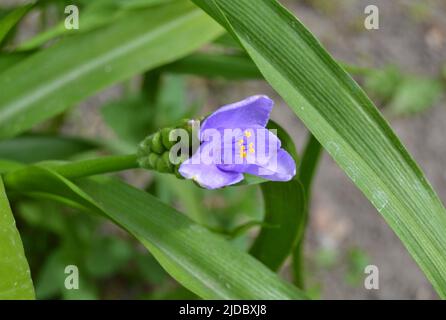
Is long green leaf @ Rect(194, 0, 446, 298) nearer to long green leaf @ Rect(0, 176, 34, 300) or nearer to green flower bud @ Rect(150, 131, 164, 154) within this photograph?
green flower bud @ Rect(150, 131, 164, 154)

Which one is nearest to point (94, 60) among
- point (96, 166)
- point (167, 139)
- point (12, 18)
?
point (12, 18)

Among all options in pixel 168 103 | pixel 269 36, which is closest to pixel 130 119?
pixel 168 103

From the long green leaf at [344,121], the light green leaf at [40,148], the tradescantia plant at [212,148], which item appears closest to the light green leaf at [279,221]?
the tradescantia plant at [212,148]

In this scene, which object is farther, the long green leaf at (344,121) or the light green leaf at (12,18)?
the light green leaf at (12,18)

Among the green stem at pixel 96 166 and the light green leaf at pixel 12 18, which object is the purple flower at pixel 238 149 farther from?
the light green leaf at pixel 12 18

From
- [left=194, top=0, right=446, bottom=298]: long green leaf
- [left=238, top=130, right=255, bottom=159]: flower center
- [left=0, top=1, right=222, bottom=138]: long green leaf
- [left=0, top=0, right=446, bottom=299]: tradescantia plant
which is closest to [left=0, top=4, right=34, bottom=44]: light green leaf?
[left=0, top=0, right=446, bottom=299]: tradescantia plant

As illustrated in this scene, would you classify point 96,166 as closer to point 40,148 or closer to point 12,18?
point 12,18
